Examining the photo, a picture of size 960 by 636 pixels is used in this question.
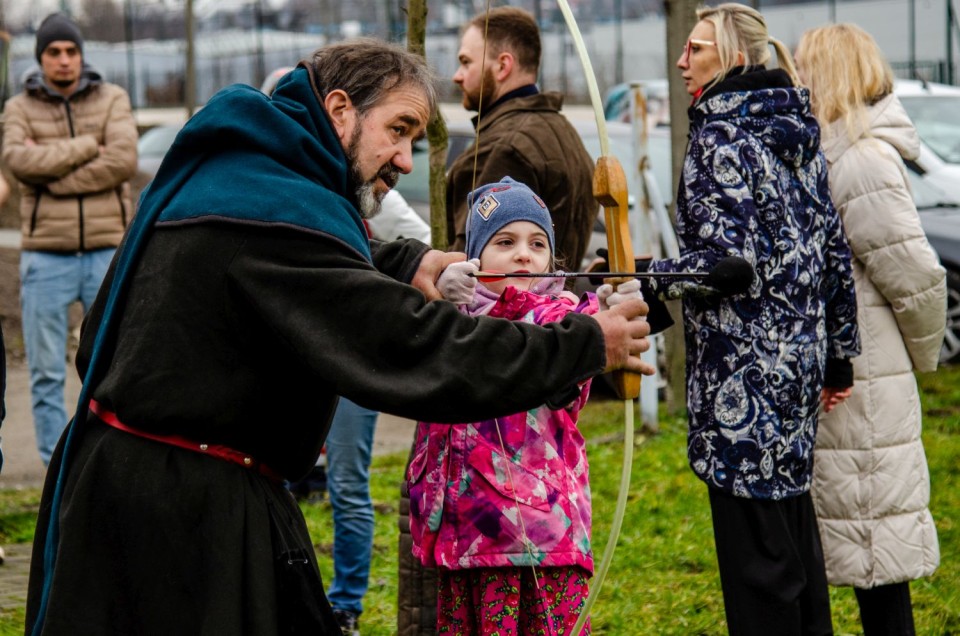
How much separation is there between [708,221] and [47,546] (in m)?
2.02

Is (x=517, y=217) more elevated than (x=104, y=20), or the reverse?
(x=104, y=20)

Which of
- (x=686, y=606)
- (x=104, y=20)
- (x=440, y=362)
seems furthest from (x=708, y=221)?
(x=104, y=20)

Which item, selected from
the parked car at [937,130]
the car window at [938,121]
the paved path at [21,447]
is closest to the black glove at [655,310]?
the paved path at [21,447]

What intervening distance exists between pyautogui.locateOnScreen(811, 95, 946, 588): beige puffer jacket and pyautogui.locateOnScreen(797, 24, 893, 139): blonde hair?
0.07 metres

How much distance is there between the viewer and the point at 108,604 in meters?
2.47

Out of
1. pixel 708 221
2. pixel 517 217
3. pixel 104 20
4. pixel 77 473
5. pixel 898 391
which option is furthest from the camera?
pixel 104 20

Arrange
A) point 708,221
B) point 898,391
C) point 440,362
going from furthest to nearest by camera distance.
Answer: point 898,391 < point 708,221 < point 440,362

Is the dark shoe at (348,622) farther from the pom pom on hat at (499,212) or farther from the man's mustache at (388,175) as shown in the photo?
the man's mustache at (388,175)

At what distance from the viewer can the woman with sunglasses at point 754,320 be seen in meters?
3.73

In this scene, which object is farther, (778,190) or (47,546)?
(778,190)

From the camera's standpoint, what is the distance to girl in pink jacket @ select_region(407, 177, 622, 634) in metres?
3.26

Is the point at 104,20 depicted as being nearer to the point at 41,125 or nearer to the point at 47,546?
the point at 41,125

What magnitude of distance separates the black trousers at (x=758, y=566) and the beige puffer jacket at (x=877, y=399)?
1.41 ft

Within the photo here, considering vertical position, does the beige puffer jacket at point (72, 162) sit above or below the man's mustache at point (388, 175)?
above
